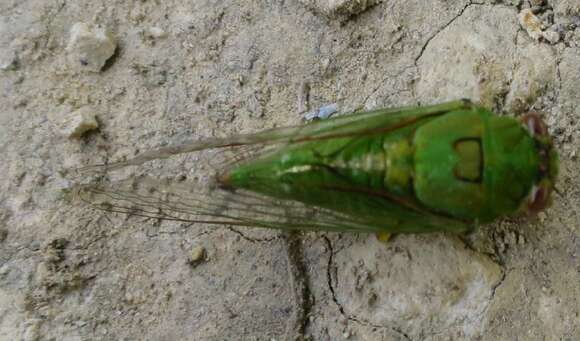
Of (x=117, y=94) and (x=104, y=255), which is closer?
(x=104, y=255)

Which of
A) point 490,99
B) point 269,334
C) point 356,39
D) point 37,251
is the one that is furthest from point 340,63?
point 37,251

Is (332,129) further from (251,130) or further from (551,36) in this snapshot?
(551,36)

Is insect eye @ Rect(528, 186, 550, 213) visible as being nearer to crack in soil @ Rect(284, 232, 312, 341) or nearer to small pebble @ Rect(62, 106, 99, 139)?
crack in soil @ Rect(284, 232, 312, 341)

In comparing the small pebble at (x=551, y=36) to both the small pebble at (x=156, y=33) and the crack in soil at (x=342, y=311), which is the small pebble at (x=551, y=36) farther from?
the small pebble at (x=156, y=33)

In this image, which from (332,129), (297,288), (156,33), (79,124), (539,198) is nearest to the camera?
(539,198)

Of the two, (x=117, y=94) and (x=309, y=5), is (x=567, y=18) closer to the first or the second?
(x=309, y=5)

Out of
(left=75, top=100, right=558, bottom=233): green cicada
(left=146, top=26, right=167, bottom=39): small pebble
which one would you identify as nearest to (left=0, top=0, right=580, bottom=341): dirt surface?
(left=146, top=26, right=167, bottom=39): small pebble

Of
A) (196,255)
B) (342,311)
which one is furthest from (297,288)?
(196,255)
